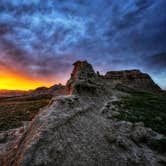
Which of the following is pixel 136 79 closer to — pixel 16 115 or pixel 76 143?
pixel 16 115

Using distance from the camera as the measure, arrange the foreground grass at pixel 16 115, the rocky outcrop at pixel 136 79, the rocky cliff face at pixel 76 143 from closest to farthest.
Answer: the rocky cliff face at pixel 76 143, the foreground grass at pixel 16 115, the rocky outcrop at pixel 136 79

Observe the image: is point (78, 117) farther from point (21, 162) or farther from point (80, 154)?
point (21, 162)

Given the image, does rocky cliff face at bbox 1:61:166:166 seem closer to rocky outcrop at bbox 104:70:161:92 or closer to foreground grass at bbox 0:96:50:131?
foreground grass at bbox 0:96:50:131

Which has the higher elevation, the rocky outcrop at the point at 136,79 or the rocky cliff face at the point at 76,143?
the rocky outcrop at the point at 136,79

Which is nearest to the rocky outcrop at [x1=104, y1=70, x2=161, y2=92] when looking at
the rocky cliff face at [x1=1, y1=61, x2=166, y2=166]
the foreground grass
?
the foreground grass

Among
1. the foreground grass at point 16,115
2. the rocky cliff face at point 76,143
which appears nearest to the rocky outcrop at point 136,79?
the foreground grass at point 16,115

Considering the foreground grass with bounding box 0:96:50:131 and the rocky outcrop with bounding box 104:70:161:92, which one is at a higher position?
the rocky outcrop with bounding box 104:70:161:92

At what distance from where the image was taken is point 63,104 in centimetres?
1780

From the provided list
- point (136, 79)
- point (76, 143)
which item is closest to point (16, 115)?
point (76, 143)

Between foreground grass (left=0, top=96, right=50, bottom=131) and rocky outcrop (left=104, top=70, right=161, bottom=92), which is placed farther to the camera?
rocky outcrop (left=104, top=70, right=161, bottom=92)

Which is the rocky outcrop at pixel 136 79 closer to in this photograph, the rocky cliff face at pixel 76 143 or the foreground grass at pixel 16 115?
the foreground grass at pixel 16 115

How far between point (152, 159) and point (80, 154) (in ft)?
22.5

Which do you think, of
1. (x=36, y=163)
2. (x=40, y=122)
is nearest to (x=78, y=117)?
(x=40, y=122)

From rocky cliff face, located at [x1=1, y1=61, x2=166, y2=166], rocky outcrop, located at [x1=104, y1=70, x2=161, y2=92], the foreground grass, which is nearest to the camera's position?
rocky cliff face, located at [x1=1, y1=61, x2=166, y2=166]
